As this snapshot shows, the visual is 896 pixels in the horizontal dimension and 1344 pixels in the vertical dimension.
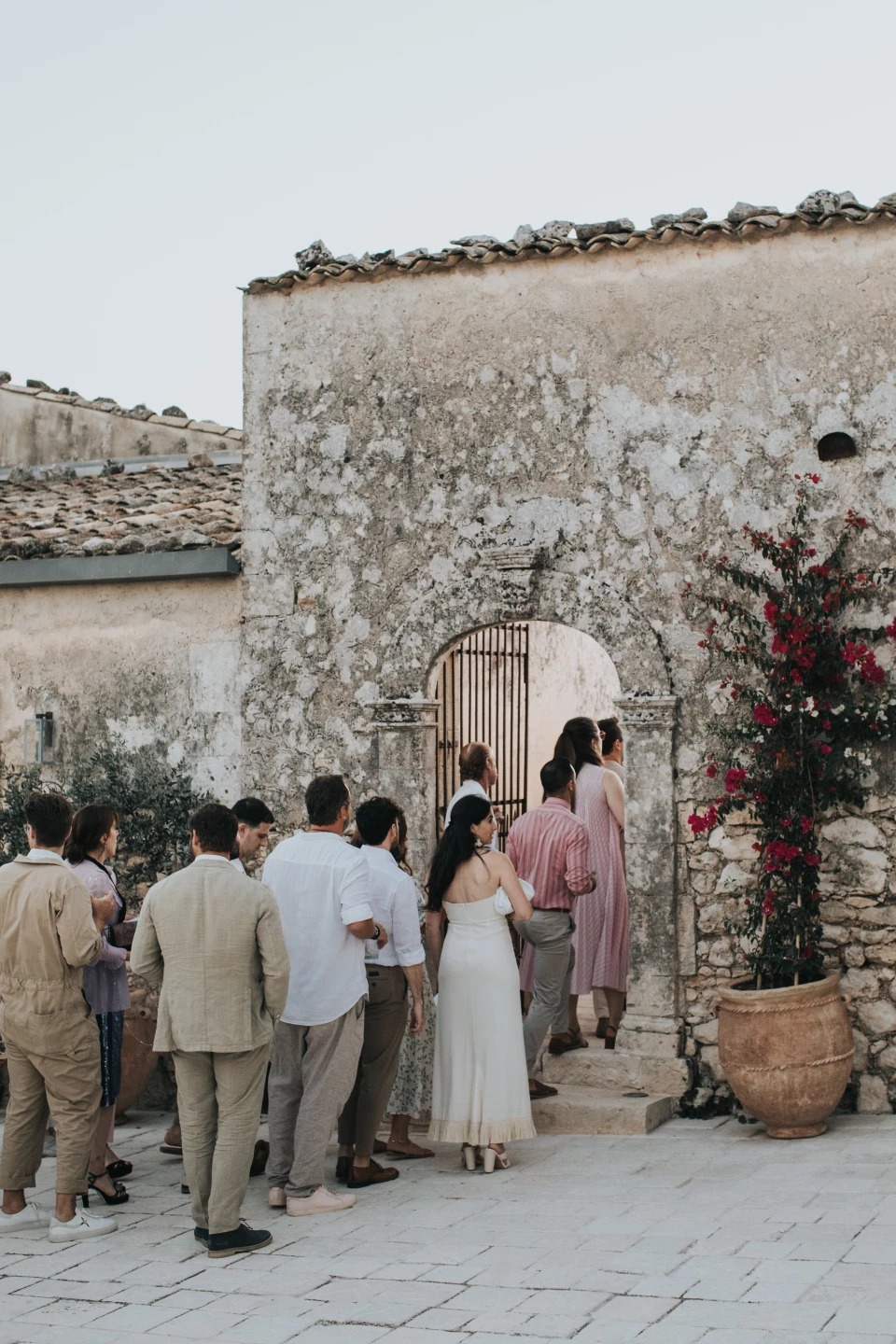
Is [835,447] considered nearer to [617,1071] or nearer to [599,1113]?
[617,1071]

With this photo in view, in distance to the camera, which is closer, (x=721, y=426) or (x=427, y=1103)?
(x=427, y=1103)

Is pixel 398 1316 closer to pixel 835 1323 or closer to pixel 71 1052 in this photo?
pixel 835 1323

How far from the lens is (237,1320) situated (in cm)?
486

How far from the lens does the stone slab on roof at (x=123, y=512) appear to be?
9.31 metres

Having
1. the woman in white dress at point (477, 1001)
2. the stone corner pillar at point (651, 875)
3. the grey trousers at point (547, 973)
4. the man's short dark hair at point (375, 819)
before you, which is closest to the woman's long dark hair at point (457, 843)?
the woman in white dress at point (477, 1001)

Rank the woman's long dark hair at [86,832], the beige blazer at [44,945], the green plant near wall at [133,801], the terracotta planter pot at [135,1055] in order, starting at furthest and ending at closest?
the green plant near wall at [133,801], the terracotta planter pot at [135,1055], the woman's long dark hair at [86,832], the beige blazer at [44,945]

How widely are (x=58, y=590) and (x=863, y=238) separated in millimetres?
5395

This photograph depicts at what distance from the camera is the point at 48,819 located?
235 inches

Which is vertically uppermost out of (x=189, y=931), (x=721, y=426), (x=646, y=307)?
(x=646, y=307)

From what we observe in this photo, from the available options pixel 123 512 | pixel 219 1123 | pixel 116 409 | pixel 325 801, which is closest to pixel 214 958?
pixel 219 1123

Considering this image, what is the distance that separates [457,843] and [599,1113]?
1.78 m

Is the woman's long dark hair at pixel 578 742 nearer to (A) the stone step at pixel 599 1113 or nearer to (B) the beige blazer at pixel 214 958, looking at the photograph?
(A) the stone step at pixel 599 1113

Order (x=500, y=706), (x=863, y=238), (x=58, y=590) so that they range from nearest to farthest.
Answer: (x=863, y=238) < (x=58, y=590) < (x=500, y=706)

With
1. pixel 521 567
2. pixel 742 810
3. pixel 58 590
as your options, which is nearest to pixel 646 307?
pixel 521 567
